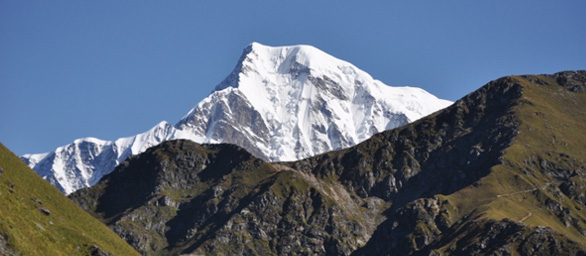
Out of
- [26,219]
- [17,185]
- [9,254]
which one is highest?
[17,185]

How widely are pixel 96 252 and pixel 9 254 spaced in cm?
4049

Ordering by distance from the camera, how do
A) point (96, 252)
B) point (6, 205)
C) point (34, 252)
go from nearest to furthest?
point (34, 252), point (6, 205), point (96, 252)

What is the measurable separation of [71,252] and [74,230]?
82.4ft

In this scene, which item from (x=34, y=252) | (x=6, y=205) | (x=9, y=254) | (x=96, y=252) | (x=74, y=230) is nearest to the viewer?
(x=9, y=254)

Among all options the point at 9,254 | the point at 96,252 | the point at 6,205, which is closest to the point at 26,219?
the point at 6,205

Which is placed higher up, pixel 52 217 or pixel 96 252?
pixel 52 217

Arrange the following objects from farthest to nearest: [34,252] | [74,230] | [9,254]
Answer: [74,230] → [34,252] → [9,254]

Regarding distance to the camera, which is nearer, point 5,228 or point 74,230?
point 5,228

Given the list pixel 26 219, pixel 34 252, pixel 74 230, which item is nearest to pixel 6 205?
pixel 26 219

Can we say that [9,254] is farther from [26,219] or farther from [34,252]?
[26,219]

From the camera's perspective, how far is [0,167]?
650 feet

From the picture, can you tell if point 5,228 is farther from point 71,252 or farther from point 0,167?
point 0,167

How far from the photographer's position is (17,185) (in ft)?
654

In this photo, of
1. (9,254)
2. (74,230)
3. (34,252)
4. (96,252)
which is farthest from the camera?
(74,230)
